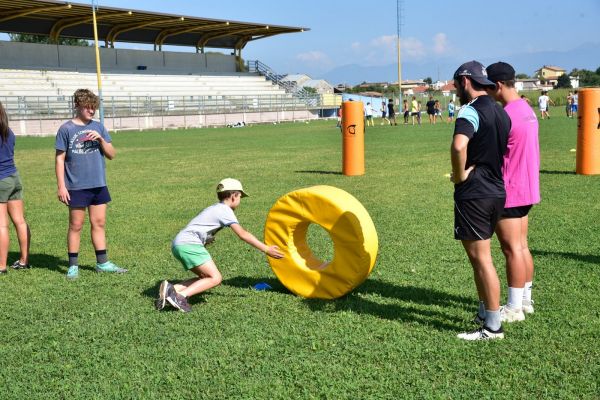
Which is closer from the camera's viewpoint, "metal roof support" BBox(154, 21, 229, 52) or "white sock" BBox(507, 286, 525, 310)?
"white sock" BBox(507, 286, 525, 310)

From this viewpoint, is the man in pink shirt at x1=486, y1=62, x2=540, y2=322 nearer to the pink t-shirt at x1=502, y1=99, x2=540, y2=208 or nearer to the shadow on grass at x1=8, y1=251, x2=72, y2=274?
the pink t-shirt at x1=502, y1=99, x2=540, y2=208

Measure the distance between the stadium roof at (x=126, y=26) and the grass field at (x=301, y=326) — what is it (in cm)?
4163

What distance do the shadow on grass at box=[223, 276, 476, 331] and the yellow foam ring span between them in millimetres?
169

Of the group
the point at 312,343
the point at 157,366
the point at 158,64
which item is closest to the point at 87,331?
the point at 157,366

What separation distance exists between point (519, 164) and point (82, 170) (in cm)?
454

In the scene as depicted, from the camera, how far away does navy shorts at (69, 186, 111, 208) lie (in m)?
7.12

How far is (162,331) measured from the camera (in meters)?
5.27

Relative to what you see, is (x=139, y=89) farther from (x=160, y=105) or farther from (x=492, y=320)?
(x=492, y=320)

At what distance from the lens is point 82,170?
7.11 metres

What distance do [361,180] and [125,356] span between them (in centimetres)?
1007

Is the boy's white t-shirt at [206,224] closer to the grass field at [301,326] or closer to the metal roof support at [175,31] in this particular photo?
the grass field at [301,326]

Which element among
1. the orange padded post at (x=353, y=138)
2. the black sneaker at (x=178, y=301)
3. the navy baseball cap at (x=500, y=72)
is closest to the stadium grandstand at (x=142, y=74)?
the orange padded post at (x=353, y=138)

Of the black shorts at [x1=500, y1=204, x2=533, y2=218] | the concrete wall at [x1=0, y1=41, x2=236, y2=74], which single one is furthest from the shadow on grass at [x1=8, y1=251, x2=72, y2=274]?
the concrete wall at [x1=0, y1=41, x2=236, y2=74]

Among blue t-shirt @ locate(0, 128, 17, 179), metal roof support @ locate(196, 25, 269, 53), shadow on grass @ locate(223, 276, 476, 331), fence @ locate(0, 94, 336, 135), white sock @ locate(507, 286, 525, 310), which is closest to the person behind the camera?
white sock @ locate(507, 286, 525, 310)
